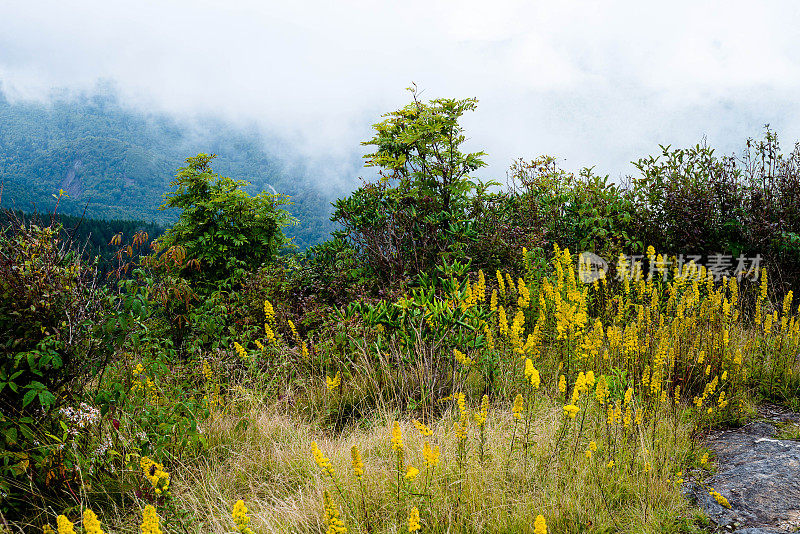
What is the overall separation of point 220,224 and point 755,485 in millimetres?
7594

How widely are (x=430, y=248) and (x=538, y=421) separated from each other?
323cm

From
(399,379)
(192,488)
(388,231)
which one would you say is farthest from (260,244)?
(192,488)

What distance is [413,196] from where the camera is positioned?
6.19 metres

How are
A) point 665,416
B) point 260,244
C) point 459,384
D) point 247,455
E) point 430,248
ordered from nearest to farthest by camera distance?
point 247,455
point 665,416
point 459,384
point 430,248
point 260,244

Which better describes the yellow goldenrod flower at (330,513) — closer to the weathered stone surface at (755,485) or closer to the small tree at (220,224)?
the weathered stone surface at (755,485)

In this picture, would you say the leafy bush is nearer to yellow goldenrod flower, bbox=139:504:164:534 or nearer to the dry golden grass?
the dry golden grass

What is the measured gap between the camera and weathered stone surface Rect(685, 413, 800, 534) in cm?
233

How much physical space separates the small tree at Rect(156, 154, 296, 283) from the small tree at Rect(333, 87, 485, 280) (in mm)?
2360

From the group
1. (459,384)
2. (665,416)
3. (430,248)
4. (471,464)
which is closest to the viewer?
(471,464)

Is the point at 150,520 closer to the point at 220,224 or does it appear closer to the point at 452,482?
the point at 452,482

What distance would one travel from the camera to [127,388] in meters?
3.16

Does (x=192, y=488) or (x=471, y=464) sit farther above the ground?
(x=471, y=464)

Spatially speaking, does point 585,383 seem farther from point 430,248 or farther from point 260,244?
point 260,244

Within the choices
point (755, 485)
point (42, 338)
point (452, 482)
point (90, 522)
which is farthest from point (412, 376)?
point (90, 522)
